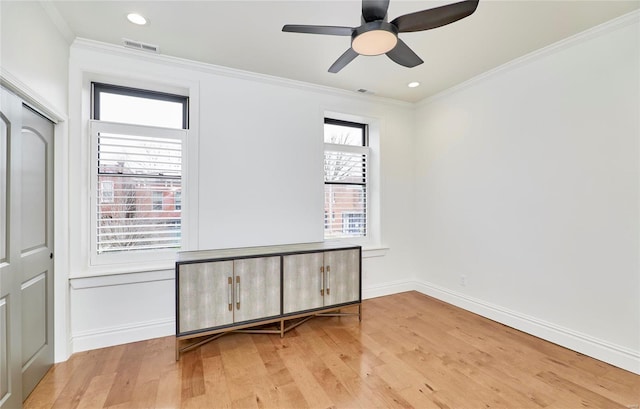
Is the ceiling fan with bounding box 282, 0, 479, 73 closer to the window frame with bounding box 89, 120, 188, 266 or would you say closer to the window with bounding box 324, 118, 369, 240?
the window frame with bounding box 89, 120, 188, 266

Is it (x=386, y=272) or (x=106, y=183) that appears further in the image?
(x=386, y=272)

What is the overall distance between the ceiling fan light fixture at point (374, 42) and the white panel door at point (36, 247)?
2.29m

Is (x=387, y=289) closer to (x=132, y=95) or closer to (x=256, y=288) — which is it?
(x=256, y=288)

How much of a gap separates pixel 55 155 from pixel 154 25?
137 centimetres

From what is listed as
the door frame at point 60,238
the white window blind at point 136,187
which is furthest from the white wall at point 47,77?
the white window blind at point 136,187

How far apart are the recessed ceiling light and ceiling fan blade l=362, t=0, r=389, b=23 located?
6.10ft

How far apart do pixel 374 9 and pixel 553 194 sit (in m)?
2.50

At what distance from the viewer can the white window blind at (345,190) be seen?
3961 millimetres

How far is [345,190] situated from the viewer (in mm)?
4098

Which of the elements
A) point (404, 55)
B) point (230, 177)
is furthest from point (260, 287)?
point (404, 55)

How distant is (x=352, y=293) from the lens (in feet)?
10.6

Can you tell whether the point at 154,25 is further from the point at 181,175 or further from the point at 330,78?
the point at 330,78

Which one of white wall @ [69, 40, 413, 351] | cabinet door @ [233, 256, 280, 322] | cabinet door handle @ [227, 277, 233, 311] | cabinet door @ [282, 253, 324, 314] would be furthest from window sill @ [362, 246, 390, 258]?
cabinet door handle @ [227, 277, 233, 311]

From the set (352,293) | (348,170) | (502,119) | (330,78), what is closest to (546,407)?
(352,293)
